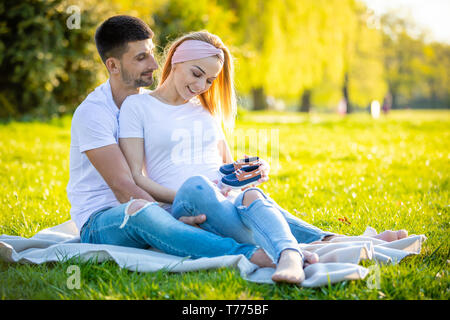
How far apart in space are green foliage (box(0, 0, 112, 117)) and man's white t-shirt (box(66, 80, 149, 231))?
858 centimetres


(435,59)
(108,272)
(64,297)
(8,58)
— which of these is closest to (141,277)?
(108,272)

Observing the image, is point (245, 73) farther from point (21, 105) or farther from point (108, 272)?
point (108, 272)

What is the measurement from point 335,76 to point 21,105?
1310cm

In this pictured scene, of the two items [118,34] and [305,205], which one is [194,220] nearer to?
[118,34]

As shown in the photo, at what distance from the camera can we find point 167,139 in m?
3.09

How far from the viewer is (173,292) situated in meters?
2.25

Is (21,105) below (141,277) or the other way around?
the other way around

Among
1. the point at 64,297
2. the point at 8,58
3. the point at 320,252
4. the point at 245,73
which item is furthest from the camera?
the point at 245,73

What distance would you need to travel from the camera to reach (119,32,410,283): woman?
105 inches

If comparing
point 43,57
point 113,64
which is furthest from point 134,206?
point 43,57

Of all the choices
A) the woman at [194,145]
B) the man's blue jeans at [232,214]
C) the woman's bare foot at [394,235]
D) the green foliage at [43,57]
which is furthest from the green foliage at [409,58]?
the man's blue jeans at [232,214]

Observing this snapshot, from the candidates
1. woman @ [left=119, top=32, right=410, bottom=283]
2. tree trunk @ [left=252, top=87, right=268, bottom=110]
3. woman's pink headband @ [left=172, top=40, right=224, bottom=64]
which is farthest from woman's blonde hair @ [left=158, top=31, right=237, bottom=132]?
tree trunk @ [left=252, top=87, right=268, bottom=110]

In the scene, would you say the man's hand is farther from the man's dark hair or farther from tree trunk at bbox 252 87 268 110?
tree trunk at bbox 252 87 268 110

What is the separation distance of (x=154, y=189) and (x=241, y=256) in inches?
31.9
